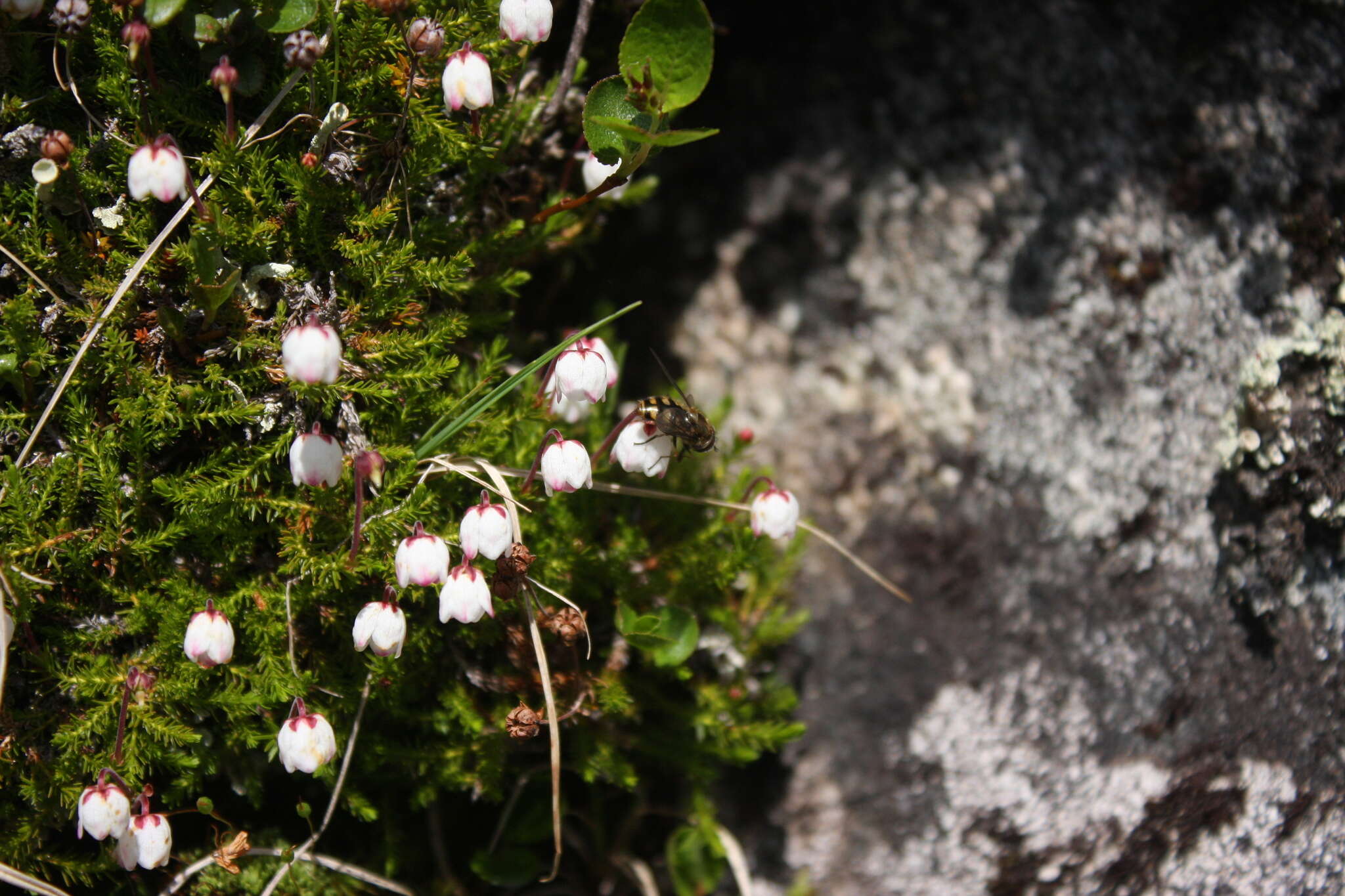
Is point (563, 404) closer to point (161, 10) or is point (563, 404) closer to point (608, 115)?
point (608, 115)

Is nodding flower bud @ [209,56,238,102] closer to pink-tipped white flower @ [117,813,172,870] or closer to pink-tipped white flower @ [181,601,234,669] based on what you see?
pink-tipped white flower @ [181,601,234,669]

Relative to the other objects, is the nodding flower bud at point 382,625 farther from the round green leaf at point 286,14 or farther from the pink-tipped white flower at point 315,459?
the round green leaf at point 286,14

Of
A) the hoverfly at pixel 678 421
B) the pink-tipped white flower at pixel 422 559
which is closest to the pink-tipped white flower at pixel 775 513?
the hoverfly at pixel 678 421

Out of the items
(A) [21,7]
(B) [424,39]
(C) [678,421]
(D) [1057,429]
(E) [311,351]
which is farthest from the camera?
(D) [1057,429]

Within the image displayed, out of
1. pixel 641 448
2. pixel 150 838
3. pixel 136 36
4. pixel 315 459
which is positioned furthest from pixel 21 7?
pixel 150 838

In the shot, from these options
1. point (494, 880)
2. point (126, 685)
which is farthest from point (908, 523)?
point (126, 685)

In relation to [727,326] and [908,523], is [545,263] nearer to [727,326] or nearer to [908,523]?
[727,326]
